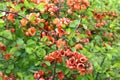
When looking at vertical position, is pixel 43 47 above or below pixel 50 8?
below

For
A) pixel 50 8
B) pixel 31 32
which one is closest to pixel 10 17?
pixel 31 32

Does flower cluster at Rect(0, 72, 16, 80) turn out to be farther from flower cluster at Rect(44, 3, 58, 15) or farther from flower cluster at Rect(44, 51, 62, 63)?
flower cluster at Rect(44, 3, 58, 15)

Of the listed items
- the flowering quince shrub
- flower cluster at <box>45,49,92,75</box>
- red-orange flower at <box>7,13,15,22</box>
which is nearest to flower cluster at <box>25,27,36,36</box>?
the flowering quince shrub

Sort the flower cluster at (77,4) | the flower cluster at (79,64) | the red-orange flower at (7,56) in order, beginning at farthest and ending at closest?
the flower cluster at (77,4) < the red-orange flower at (7,56) < the flower cluster at (79,64)

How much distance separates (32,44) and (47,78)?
0.28 meters

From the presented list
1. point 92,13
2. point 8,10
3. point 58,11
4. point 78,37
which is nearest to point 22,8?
point 8,10

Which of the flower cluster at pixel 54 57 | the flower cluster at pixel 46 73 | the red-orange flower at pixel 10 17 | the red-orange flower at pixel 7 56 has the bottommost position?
the flower cluster at pixel 46 73

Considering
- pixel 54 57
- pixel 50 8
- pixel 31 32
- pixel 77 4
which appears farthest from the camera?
pixel 77 4

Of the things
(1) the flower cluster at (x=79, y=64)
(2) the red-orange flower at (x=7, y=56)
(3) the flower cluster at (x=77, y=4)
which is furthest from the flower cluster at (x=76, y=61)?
(3) the flower cluster at (x=77, y=4)

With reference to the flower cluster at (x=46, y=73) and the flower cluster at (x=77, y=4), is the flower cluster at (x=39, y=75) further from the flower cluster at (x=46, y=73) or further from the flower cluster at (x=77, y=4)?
the flower cluster at (x=77, y=4)

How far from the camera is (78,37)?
2453 mm

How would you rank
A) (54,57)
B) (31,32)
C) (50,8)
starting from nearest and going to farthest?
(54,57) → (31,32) → (50,8)

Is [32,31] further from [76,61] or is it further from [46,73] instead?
[76,61]

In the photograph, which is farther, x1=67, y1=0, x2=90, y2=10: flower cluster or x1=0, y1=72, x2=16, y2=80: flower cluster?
x1=67, y1=0, x2=90, y2=10: flower cluster
